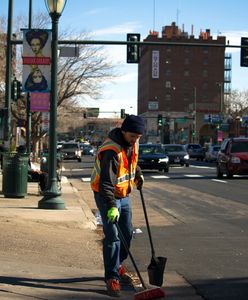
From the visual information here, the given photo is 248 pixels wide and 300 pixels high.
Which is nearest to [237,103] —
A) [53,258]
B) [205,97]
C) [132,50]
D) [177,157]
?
[205,97]

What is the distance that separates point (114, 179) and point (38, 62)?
32.8 feet

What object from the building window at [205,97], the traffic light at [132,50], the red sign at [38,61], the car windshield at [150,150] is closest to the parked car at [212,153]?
the car windshield at [150,150]

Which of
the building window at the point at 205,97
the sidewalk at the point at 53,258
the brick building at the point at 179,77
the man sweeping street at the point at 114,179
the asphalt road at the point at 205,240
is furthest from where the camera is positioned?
the building window at the point at 205,97

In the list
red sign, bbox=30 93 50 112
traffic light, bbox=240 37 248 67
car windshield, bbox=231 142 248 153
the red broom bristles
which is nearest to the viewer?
the red broom bristles

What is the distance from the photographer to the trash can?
16312mm

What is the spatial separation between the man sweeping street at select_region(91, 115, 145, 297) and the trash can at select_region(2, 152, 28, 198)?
10.1m

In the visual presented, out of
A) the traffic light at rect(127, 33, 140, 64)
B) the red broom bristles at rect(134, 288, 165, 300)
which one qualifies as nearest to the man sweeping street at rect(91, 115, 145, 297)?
the red broom bristles at rect(134, 288, 165, 300)

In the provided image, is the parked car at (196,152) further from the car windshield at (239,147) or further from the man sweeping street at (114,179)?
the man sweeping street at (114,179)

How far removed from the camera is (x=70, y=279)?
705cm

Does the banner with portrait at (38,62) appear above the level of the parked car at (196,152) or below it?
above

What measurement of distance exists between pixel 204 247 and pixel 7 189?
8.06 meters

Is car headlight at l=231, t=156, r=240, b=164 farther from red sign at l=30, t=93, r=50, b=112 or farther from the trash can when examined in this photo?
the trash can

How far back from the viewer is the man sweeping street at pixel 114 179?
6.23 metres

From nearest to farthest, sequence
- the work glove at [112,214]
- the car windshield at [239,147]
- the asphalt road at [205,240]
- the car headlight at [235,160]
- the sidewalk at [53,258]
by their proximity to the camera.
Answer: the work glove at [112,214], the sidewalk at [53,258], the asphalt road at [205,240], the car headlight at [235,160], the car windshield at [239,147]
